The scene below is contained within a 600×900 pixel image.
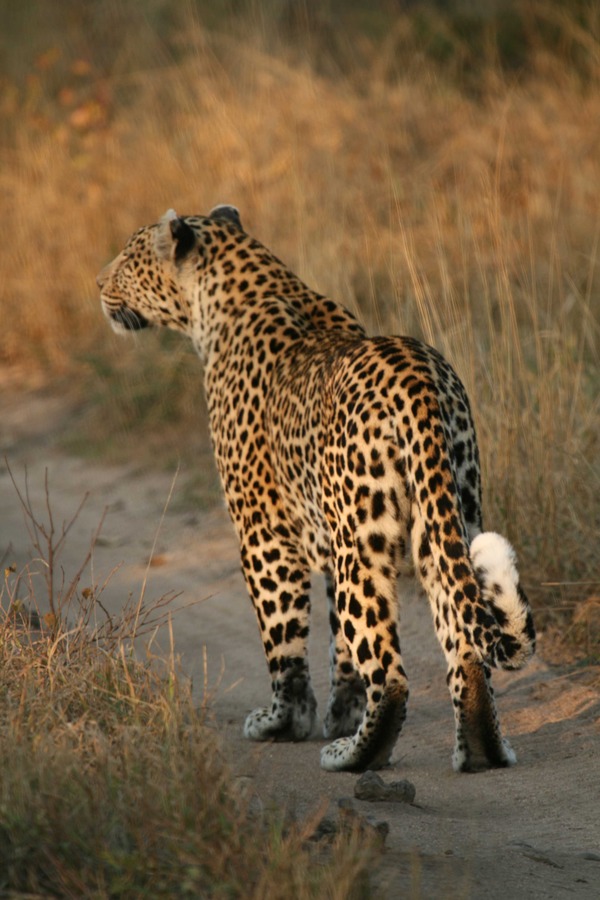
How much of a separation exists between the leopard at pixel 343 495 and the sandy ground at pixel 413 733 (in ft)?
0.58

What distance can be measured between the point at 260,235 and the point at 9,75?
6920 mm

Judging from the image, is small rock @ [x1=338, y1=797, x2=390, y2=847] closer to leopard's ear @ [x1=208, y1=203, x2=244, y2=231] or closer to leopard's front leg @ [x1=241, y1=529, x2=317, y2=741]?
leopard's front leg @ [x1=241, y1=529, x2=317, y2=741]

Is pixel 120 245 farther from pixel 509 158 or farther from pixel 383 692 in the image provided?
pixel 383 692

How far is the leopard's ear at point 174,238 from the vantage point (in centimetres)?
586

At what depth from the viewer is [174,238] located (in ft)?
19.4

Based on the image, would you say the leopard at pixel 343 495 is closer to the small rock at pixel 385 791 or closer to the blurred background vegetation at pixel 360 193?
the small rock at pixel 385 791

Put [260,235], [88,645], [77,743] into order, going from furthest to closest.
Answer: [260,235] < [88,645] < [77,743]

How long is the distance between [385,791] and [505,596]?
2.36ft

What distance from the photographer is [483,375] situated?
648 centimetres

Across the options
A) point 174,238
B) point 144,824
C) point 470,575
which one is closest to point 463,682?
point 470,575

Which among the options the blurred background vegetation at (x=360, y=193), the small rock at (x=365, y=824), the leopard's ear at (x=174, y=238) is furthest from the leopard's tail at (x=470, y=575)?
the leopard's ear at (x=174, y=238)

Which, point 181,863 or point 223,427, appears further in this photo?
point 223,427

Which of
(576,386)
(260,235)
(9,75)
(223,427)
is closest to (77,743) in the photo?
(223,427)

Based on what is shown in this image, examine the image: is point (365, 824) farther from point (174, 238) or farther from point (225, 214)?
point (225, 214)
